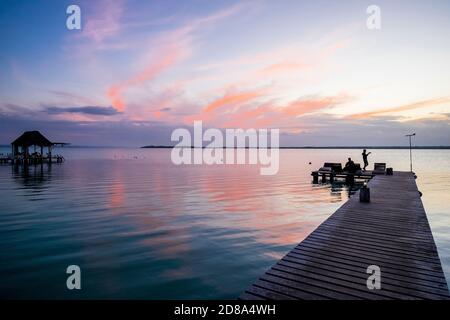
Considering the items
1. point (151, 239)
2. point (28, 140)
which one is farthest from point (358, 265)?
point (28, 140)

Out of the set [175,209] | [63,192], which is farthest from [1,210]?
[175,209]

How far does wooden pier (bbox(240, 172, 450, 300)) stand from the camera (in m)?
5.34

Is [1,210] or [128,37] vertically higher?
[128,37]

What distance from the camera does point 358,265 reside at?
6.63 metres

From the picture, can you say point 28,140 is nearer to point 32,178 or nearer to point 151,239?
point 32,178

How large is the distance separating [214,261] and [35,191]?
2150 centimetres

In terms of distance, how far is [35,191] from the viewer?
80.4ft

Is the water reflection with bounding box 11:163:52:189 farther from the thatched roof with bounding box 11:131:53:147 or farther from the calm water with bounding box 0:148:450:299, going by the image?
the thatched roof with bounding box 11:131:53:147

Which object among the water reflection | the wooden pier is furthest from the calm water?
the water reflection

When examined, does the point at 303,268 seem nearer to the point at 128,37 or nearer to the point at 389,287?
the point at 389,287

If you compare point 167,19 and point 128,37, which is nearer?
point 167,19

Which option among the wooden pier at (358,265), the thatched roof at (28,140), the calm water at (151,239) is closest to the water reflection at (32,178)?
the calm water at (151,239)

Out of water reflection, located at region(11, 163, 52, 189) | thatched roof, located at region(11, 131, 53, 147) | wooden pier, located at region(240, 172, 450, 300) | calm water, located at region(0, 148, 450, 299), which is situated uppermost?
thatched roof, located at region(11, 131, 53, 147)
